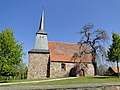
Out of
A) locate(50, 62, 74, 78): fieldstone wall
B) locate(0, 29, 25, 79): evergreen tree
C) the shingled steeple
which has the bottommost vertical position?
locate(50, 62, 74, 78): fieldstone wall

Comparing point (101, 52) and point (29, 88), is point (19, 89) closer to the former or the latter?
point (29, 88)

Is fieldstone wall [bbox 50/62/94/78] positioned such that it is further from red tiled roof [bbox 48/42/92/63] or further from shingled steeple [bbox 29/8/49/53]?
shingled steeple [bbox 29/8/49/53]

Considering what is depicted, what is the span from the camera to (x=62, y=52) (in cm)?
3559

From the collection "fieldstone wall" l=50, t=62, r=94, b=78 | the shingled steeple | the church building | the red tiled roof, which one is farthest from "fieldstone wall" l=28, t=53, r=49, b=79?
the red tiled roof

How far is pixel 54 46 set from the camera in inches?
1449

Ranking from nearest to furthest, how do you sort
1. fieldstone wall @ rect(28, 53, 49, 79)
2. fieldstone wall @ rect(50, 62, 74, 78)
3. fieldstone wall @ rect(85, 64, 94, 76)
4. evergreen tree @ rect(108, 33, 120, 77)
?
1. evergreen tree @ rect(108, 33, 120, 77)
2. fieldstone wall @ rect(28, 53, 49, 79)
3. fieldstone wall @ rect(50, 62, 74, 78)
4. fieldstone wall @ rect(85, 64, 94, 76)

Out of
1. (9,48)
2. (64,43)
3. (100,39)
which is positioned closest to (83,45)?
(100,39)

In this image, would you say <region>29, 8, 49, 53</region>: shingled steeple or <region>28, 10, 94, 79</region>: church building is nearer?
<region>28, 10, 94, 79</region>: church building

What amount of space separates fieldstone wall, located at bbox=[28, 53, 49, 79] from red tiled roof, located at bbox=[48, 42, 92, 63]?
1.79 m

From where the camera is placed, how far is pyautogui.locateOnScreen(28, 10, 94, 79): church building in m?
32.8

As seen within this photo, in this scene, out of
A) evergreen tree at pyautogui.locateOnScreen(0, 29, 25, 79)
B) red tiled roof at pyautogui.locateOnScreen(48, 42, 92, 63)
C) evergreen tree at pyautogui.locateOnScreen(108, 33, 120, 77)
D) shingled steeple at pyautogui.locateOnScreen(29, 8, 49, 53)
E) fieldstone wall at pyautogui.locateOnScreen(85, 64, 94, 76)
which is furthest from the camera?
fieldstone wall at pyautogui.locateOnScreen(85, 64, 94, 76)

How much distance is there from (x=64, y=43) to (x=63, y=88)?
33974mm

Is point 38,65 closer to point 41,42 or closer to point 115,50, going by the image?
point 41,42

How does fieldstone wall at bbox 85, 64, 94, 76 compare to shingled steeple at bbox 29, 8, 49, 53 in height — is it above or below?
below
